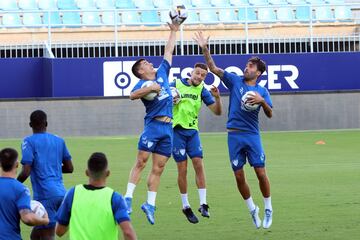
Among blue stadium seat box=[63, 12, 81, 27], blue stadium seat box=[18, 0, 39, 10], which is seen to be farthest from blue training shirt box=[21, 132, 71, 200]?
blue stadium seat box=[18, 0, 39, 10]

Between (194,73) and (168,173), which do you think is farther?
(168,173)

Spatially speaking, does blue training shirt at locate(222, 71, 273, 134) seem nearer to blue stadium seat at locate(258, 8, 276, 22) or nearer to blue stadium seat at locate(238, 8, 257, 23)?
blue stadium seat at locate(238, 8, 257, 23)

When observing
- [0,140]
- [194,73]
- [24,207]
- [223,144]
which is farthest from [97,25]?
[24,207]

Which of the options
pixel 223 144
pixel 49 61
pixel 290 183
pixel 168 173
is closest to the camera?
pixel 290 183

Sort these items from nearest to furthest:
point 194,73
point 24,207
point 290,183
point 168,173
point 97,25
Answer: point 24,207, point 194,73, point 290,183, point 168,173, point 97,25

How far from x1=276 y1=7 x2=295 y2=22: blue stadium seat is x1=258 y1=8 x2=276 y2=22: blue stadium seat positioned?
0.17 metres

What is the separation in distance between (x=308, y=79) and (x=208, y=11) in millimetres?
4346

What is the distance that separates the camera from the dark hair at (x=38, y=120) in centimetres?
1037

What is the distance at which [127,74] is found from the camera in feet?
107

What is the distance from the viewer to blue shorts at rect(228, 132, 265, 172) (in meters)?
13.5

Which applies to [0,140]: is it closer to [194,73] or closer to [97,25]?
[97,25]

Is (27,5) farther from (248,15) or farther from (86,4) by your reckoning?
(248,15)

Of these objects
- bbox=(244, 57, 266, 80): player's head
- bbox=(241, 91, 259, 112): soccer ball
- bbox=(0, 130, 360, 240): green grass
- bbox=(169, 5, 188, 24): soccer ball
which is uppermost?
bbox=(169, 5, 188, 24): soccer ball

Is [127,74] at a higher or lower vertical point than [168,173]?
higher
